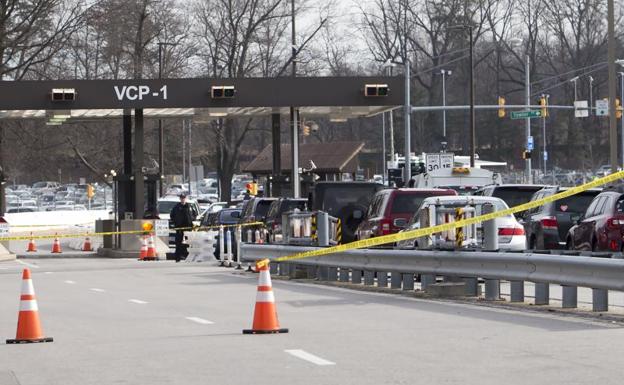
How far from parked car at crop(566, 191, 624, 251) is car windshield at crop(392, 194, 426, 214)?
378 centimetres

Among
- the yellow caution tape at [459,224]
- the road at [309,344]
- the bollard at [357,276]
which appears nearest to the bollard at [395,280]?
the yellow caution tape at [459,224]

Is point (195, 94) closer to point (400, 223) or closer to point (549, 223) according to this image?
point (400, 223)

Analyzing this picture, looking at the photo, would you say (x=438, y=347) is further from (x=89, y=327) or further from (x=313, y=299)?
(x=313, y=299)

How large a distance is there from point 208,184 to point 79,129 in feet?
220

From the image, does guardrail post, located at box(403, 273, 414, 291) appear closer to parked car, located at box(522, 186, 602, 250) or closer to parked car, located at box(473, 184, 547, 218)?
parked car, located at box(522, 186, 602, 250)

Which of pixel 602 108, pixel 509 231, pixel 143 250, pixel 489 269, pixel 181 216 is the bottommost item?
pixel 143 250

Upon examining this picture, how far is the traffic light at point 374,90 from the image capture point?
4116 cm

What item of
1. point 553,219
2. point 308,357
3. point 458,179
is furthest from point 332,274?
point 458,179

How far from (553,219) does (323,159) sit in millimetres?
43658

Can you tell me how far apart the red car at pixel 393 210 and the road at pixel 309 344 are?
4641mm

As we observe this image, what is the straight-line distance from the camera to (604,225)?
22.1 m

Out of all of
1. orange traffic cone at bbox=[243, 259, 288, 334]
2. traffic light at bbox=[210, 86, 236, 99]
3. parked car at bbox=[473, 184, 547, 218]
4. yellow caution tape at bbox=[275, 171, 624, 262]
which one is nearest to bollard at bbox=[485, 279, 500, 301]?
yellow caution tape at bbox=[275, 171, 624, 262]

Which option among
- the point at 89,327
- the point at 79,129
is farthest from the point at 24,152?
the point at 89,327

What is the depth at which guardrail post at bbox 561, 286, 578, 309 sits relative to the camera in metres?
17.3
